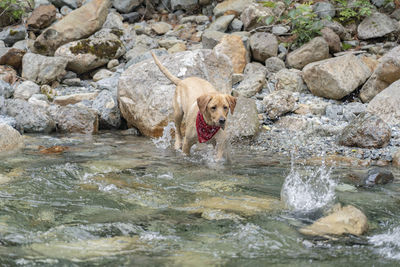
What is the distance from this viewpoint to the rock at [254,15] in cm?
1384

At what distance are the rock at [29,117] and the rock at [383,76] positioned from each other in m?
6.79

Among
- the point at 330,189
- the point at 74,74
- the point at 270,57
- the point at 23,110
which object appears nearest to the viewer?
the point at 330,189

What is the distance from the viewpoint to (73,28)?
46.6ft

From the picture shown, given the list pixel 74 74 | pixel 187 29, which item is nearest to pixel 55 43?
pixel 74 74

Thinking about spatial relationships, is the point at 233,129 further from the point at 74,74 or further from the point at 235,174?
the point at 74,74

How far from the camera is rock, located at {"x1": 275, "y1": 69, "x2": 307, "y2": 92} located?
10625 mm

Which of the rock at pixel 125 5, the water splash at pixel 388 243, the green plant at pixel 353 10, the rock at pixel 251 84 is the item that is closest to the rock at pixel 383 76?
the rock at pixel 251 84

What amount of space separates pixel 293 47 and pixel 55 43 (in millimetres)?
7307

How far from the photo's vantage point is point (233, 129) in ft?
27.3

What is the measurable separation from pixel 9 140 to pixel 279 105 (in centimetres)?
509

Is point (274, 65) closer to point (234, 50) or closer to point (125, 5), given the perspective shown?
point (234, 50)

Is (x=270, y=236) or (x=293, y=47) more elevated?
(x=293, y=47)

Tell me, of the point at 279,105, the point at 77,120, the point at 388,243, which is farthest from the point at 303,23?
the point at 388,243

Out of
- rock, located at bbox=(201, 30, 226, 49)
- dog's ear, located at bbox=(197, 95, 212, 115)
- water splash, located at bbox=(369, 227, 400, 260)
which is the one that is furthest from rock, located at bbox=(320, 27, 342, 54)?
water splash, located at bbox=(369, 227, 400, 260)
